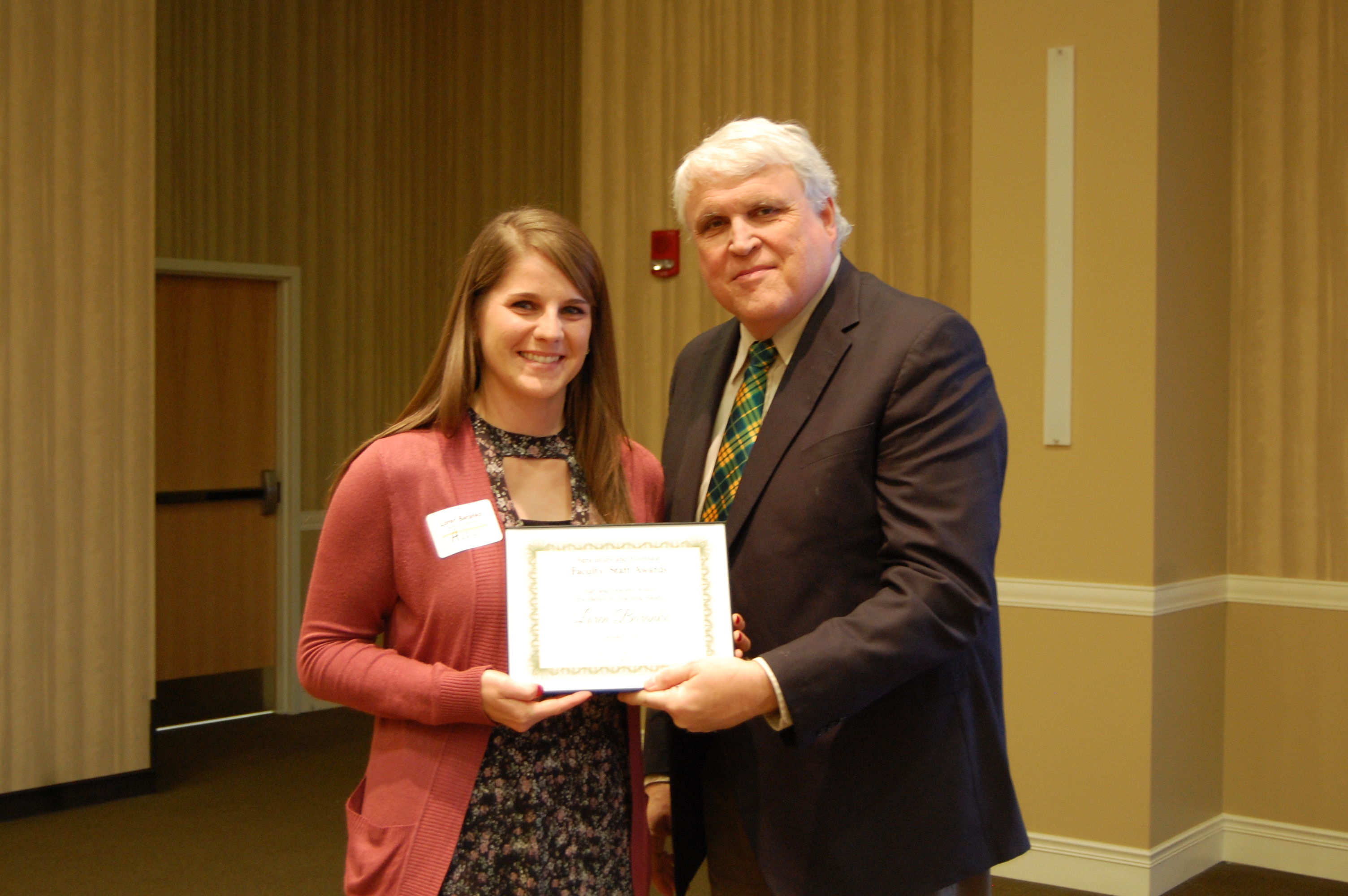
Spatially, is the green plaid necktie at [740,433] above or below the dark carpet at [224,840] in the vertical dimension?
above

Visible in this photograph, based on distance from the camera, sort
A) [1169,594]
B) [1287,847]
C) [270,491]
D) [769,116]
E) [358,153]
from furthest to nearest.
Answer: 1. [358,153]
2. [270,491]
3. [769,116]
4. [1287,847]
5. [1169,594]

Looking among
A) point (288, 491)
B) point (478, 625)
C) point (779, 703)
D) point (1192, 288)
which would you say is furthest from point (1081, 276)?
point (288, 491)

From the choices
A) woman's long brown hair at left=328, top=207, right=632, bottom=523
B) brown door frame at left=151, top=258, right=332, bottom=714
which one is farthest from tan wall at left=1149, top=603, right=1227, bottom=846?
brown door frame at left=151, top=258, right=332, bottom=714

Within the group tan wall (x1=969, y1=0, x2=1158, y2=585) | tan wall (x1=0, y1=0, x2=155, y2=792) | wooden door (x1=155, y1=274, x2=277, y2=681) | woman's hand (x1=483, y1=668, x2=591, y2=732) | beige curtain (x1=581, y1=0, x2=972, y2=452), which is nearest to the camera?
woman's hand (x1=483, y1=668, x2=591, y2=732)

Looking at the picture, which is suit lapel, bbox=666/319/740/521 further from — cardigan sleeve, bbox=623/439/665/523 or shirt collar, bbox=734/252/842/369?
shirt collar, bbox=734/252/842/369

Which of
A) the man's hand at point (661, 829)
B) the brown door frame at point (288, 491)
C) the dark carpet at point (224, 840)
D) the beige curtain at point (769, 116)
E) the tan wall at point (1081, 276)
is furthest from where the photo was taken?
the brown door frame at point (288, 491)

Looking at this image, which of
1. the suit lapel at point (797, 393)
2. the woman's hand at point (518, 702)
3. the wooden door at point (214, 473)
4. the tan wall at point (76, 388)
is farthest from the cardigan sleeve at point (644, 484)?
the wooden door at point (214, 473)

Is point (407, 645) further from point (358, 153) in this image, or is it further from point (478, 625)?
point (358, 153)

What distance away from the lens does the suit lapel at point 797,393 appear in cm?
174

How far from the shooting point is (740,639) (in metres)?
1.69

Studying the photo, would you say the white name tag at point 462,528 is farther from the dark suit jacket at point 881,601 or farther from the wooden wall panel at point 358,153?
the wooden wall panel at point 358,153

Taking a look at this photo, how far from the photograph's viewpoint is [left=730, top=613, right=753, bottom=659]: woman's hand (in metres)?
1.69

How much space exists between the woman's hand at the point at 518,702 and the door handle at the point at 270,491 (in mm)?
5271

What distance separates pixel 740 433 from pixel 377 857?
80 centimetres
